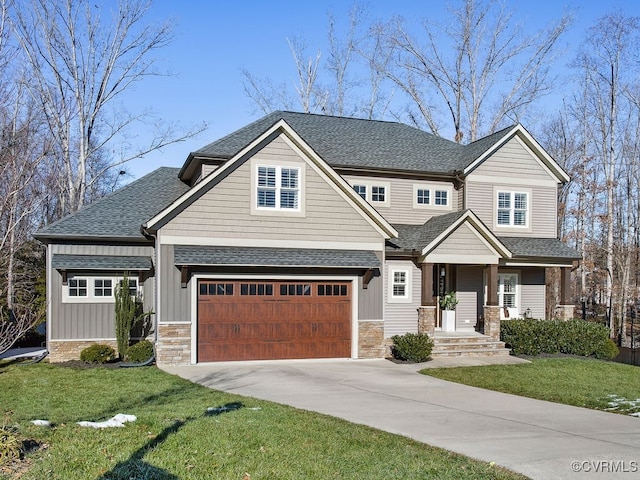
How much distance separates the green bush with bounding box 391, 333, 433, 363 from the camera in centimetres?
1744

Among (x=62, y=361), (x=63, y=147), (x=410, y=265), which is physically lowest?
(x=62, y=361)

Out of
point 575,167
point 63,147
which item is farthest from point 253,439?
point 575,167

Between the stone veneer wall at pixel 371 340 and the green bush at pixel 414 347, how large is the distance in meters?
0.51

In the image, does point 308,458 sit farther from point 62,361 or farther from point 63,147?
point 63,147

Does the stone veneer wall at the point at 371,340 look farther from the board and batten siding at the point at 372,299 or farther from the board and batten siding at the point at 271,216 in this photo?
the board and batten siding at the point at 271,216

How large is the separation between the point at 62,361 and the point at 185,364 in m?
3.65

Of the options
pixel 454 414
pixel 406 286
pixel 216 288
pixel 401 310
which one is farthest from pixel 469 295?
pixel 454 414

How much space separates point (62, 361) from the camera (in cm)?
1708

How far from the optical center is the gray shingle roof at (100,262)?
16891 mm

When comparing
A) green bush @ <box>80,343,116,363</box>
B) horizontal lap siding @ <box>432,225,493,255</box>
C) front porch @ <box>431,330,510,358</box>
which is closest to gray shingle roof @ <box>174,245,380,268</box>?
horizontal lap siding @ <box>432,225,493,255</box>

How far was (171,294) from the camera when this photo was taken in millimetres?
16234

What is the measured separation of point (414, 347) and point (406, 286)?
319 centimetres

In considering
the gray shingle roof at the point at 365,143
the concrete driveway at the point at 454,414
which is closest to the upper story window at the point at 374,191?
the gray shingle roof at the point at 365,143

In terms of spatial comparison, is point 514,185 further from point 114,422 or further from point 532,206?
point 114,422
